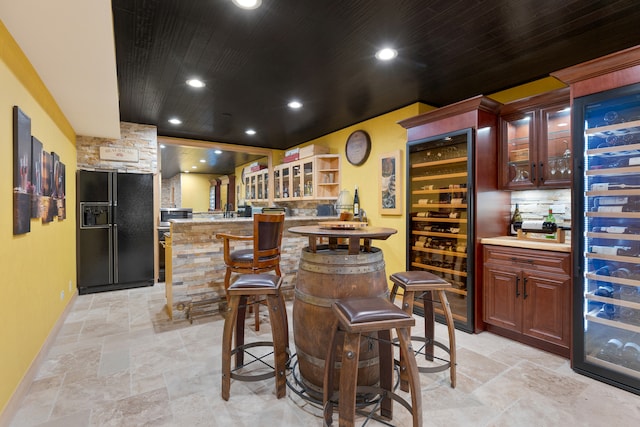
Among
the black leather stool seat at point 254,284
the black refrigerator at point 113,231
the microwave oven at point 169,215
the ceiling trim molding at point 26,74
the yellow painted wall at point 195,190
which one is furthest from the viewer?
the yellow painted wall at point 195,190

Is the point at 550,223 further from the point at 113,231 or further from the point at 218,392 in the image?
the point at 113,231

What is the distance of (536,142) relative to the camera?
2.89 metres

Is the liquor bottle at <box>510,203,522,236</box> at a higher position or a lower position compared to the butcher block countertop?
higher

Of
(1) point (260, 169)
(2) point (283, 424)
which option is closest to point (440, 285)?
(2) point (283, 424)

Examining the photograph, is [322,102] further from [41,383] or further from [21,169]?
[41,383]

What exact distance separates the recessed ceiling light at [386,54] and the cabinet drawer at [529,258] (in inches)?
77.6

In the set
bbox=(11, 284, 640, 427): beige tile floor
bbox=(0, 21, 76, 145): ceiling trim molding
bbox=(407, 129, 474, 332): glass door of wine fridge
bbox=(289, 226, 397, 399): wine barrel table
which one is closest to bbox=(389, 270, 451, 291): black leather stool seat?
bbox=(289, 226, 397, 399): wine barrel table

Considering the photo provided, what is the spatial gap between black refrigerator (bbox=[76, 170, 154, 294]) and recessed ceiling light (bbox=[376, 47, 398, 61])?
3.89m

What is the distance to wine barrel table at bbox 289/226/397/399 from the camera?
1.85m

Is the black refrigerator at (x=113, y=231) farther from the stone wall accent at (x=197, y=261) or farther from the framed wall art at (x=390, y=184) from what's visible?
the framed wall art at (x=390, y=184)

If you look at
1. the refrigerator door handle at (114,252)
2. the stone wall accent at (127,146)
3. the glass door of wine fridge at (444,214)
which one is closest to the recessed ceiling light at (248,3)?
the glass door of wine fridge at (444,214)

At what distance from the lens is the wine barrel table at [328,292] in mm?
1853

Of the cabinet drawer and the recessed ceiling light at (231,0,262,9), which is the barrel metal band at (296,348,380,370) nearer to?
the cabinet drawer

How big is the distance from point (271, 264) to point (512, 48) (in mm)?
2767
